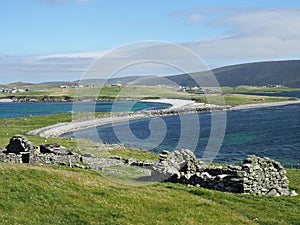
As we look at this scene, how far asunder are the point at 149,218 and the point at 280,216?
7827 millimetres

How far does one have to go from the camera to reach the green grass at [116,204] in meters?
20.9

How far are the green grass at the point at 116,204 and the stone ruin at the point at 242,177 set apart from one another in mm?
1729

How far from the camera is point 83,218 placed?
813 inches

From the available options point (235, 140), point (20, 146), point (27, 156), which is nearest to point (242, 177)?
point (27, 156)

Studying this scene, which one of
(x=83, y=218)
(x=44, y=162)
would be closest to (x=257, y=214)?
(x=83, y=218)

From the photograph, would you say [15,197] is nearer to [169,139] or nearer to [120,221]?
[120,221]

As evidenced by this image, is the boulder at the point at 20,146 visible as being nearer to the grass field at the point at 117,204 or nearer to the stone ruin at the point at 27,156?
the stone ruin at the point at 27,156

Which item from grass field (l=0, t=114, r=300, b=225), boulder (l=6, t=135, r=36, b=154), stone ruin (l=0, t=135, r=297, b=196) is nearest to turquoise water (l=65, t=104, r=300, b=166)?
stone ruin (l=0, t=135, r=297, b=196)

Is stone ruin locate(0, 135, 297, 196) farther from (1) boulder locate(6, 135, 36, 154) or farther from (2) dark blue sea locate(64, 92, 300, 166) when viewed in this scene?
(2) dark blue sea locate(64, 92, 300, 166)

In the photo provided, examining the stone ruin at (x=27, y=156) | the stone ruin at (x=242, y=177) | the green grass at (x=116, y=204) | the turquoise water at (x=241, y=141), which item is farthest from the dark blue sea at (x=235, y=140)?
the green grass at (x=116, y=204)

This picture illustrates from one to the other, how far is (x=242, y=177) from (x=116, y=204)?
34.2 ft

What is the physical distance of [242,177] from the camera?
1156 inches

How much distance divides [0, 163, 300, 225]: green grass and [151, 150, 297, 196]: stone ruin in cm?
173

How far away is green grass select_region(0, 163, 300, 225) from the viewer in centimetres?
2091
